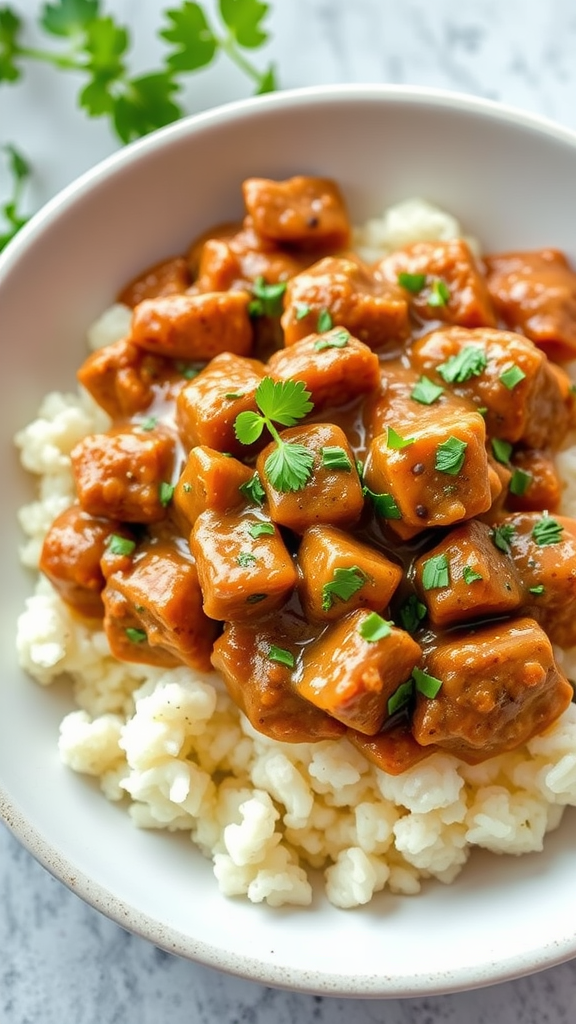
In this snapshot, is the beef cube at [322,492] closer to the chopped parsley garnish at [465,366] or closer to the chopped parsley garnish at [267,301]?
the chopped parsley garnish at [465,366]

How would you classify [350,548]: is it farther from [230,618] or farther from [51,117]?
[51,117]

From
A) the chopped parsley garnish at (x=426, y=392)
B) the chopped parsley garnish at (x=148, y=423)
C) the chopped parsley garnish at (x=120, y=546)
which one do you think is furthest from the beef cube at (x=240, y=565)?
the chopped parsley garnish at (x=426, y=392)

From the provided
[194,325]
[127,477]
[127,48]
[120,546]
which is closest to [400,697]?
[120,546]

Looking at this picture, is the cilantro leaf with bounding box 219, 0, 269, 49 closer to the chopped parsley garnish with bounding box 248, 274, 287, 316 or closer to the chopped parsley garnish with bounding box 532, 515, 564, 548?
the chopped parsley garnish with bounding box 248, 274, 287, 316

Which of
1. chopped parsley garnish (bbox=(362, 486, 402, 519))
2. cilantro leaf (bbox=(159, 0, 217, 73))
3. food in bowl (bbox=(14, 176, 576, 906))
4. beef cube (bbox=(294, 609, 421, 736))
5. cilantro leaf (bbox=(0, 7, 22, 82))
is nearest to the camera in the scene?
beef cube (bbox=(294, 609, 421, 736))

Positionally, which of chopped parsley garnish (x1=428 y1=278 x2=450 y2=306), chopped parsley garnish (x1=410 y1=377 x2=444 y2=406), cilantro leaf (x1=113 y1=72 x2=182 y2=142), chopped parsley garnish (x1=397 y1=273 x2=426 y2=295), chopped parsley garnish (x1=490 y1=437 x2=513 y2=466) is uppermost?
cilantro leaf (x1=113 y1=72 x2=182 y2=142)

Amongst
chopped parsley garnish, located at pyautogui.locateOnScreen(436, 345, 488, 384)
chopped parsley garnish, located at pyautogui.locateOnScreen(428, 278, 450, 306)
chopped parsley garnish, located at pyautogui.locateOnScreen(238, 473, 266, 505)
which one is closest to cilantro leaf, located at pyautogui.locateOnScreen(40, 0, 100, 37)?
chopped parsley garnish, located at pyautogui.locateOnScreen(428, 278, 450, 306)
